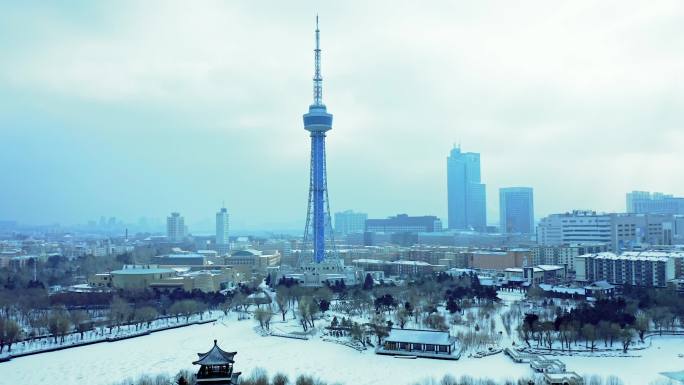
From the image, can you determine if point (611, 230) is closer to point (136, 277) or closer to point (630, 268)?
point (630, 268)

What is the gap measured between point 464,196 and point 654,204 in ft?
84.7

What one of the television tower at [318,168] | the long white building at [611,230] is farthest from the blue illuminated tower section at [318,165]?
the long white building at [611,230]

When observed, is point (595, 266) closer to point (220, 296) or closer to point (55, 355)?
point (220, 296)

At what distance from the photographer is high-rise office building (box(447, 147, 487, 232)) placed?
82.9m

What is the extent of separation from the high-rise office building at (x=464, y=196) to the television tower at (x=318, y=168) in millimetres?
52394

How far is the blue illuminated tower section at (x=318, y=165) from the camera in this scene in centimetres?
3119

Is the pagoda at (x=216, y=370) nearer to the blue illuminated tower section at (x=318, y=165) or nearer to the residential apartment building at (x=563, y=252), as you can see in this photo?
the blue illuminated tower section at (x=318, y=165)

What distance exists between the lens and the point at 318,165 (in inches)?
1232

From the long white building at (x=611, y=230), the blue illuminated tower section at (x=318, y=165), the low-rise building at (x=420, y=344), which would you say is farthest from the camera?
the long white building at (x=611, y=230)

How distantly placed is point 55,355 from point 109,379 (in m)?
3.27

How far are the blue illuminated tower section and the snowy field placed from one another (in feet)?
50.6

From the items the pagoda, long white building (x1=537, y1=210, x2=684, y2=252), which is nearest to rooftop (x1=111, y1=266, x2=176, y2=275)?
the pagoda

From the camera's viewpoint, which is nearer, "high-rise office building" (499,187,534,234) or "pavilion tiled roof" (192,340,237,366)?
"pavilion tiled roof" (192,340,237,366)

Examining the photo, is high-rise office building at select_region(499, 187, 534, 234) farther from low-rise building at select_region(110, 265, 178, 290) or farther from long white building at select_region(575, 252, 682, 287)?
low-rise building at select_region(110, 265, 178, 290)
